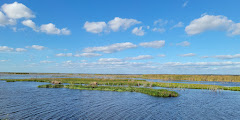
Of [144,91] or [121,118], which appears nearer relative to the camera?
[121,118]

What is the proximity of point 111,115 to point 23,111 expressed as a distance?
1466cm

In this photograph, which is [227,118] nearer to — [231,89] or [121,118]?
[121,118]

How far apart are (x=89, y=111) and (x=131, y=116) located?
761cm

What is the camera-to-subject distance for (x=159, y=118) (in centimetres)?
2570

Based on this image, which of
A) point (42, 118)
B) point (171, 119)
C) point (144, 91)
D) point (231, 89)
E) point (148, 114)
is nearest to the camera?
point (42, 118)

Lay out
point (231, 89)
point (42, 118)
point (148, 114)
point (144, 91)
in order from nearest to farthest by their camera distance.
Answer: point (42, 118) < point (148, 114) < point (144, 91) < point (231, 89)

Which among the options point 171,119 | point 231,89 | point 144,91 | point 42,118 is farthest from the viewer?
point 231,89

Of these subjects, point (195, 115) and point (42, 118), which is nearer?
point (42, 118)

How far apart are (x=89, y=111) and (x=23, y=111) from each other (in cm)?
1079

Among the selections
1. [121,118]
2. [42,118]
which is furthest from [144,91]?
[42,118]

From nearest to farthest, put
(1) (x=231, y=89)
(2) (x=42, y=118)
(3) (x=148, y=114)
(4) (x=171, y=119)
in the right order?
(2) (x=42, y=118), (4) (x=171, y=119), (3) (x=148, y=114), (1) (x=231, y=89)

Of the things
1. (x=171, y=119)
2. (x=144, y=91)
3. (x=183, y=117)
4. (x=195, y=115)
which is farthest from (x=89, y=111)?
(x=144, y=91)

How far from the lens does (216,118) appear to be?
87.6 ft

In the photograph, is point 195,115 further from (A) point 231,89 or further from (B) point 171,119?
(A) point 231,89
